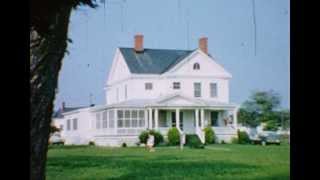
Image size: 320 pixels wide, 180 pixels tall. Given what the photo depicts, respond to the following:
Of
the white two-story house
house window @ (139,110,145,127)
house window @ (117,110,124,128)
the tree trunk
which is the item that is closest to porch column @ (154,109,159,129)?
the white two-story house

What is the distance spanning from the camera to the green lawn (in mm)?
3296

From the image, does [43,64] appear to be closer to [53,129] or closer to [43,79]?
[43,79]

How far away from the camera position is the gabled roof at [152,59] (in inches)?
142

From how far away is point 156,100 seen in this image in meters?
3.76

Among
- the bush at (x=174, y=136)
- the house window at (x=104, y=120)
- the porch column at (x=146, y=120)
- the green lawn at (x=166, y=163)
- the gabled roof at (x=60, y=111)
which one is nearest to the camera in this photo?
the gabled roof at (x=60, y=111)

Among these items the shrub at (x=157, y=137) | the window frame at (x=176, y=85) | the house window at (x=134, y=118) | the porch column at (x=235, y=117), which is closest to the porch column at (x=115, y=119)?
the house window at (x=134, y=118)

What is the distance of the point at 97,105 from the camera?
355 centimetres

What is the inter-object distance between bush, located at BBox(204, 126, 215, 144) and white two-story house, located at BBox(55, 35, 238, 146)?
0.03 metres

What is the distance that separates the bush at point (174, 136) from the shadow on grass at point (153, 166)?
0.56ft

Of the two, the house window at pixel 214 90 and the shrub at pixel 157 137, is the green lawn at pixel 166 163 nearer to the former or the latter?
the shrub at pixel 157 137

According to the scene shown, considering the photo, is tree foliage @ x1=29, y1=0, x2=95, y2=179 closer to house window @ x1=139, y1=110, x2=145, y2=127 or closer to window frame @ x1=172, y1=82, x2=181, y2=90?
house window @ x1=139, y1=110, x2=145, y2=127
